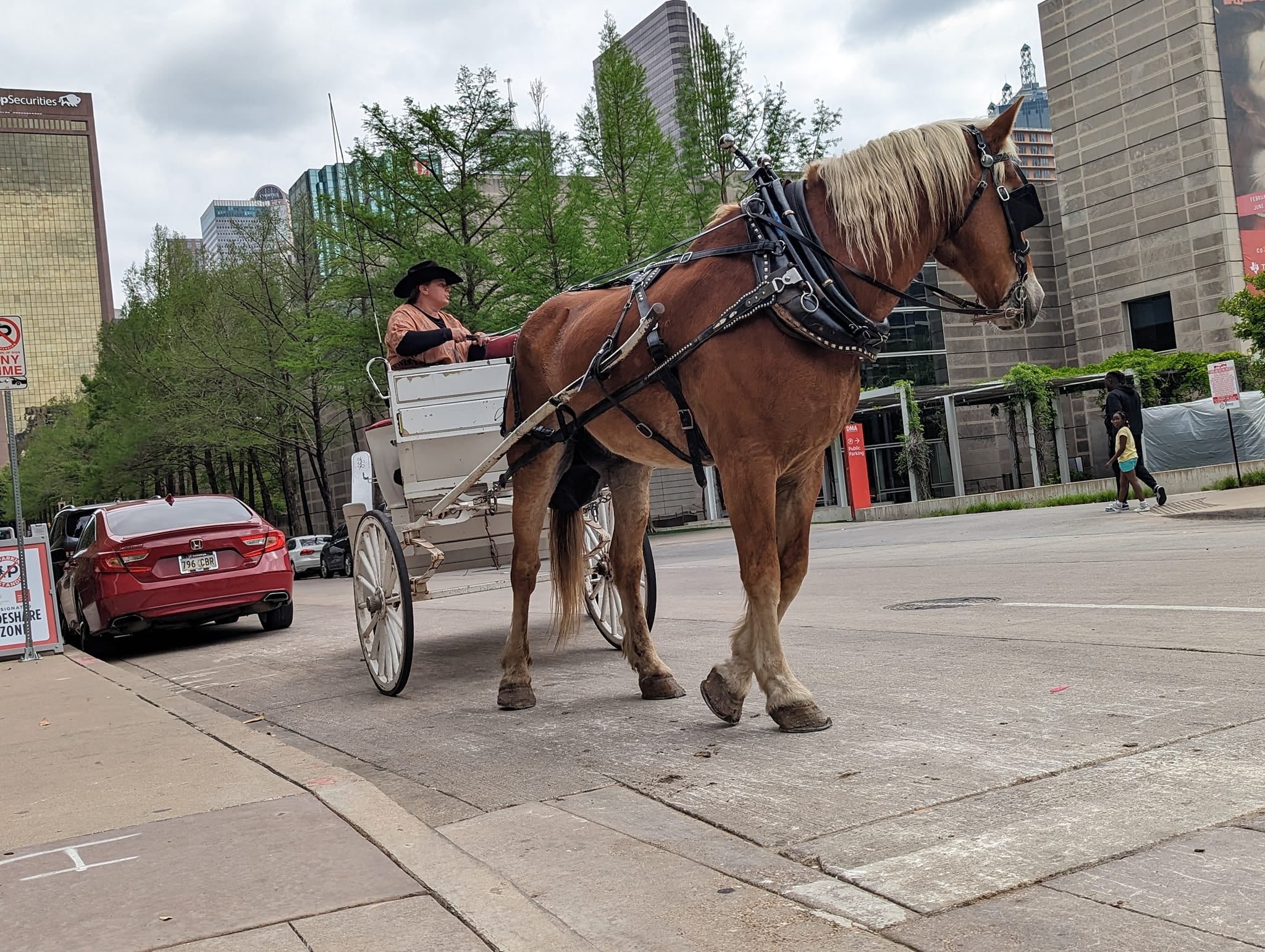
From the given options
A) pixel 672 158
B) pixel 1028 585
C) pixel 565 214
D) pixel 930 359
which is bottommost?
pixel 1028 585

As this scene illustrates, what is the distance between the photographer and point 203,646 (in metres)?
12.4

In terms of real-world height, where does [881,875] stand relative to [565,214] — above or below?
below

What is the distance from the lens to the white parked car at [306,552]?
34.5 meters

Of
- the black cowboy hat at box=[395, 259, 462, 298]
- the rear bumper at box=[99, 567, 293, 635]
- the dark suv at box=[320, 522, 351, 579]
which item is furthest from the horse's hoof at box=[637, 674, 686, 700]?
the dark suv at box=[320, 522, 351, 579]

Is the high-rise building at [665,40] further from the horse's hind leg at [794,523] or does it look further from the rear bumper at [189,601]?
the horse's hind leg at [794,523]

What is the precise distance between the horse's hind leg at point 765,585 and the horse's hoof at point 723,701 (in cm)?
19

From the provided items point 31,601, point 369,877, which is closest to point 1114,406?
point 31,601

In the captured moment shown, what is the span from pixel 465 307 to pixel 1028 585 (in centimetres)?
2427

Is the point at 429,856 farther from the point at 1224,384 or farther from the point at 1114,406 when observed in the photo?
the point at 1224,384

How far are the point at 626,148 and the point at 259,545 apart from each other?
25934 millimetres

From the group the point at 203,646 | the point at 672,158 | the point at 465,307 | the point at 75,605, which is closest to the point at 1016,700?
the point at 203,646

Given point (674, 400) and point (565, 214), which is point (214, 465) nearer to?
point (565, 214)

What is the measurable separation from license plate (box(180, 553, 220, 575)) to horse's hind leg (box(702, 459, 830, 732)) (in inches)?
355

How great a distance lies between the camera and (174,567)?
12055mm
